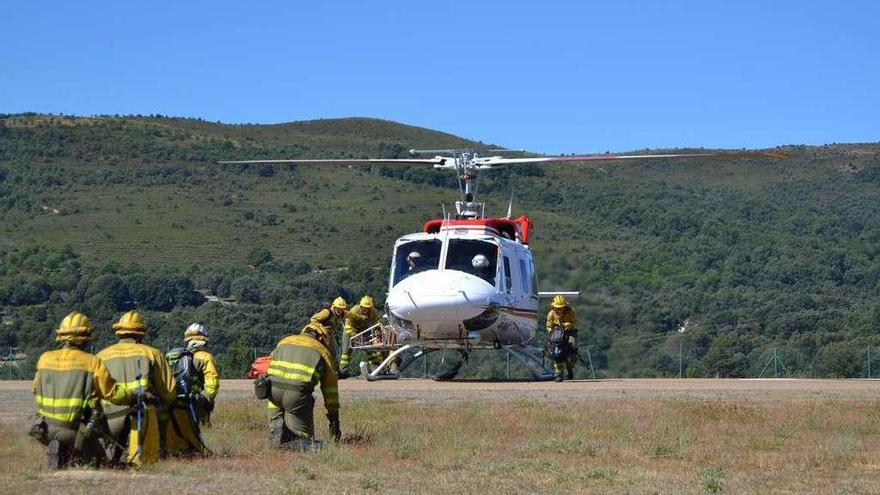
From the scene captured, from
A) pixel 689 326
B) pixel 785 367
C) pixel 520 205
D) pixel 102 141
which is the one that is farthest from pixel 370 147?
pixel 785 367

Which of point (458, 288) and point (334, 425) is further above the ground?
point (458, 288)

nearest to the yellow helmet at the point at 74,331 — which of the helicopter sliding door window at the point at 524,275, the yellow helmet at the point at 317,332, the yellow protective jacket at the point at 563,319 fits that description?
the yellow helmet at the point at 317,332

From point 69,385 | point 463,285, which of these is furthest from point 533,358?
point 69,385

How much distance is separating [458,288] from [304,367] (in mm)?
11139

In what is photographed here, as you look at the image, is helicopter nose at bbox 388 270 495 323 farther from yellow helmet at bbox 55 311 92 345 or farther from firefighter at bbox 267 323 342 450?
yellow helmet at bbox 55 311 92 345

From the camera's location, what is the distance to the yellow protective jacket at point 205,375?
1543 centimetres

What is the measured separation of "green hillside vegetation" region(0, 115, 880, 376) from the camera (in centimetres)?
4403

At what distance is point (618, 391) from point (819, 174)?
4292 inches

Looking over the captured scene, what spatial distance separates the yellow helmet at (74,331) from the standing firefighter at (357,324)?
17013 mm

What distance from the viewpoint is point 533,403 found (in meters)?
21.3

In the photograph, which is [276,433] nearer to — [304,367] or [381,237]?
[304,367]

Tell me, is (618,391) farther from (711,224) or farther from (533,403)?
(711,224)

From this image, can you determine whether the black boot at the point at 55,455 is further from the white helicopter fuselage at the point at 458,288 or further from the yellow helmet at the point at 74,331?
the white helicopter fuselage at the point at 458,288

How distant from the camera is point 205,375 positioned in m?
15.7
